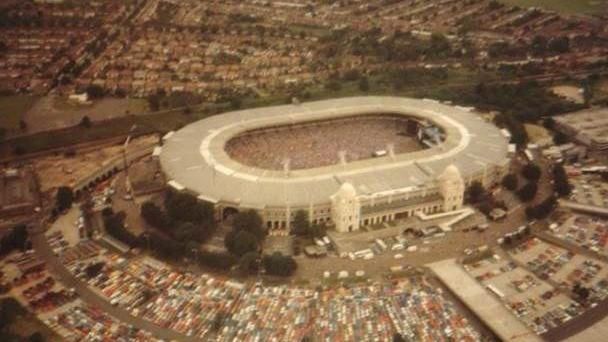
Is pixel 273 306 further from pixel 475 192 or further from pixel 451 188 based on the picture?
pixel 475 192

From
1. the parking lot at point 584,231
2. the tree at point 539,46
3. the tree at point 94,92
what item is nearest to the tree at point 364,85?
the tree at point 539,46

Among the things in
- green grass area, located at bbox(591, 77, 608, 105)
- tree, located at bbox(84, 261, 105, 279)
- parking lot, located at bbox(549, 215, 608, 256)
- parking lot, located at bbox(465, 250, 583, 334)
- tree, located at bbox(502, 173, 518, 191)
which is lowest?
tree, located at bbox(84, 261, 105, 279)

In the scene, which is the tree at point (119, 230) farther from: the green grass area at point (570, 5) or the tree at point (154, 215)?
the green grass area at point (570, 5)

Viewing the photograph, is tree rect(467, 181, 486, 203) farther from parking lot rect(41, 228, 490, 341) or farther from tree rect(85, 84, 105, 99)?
tree rect(85, 84, 105, 99)

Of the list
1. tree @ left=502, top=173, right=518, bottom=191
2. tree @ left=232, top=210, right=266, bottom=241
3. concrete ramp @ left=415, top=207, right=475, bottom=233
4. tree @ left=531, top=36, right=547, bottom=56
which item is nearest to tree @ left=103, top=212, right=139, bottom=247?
tree @ left=232, top=210, right=266, bottom=241

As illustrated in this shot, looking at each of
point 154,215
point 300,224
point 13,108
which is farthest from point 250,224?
point 13,108

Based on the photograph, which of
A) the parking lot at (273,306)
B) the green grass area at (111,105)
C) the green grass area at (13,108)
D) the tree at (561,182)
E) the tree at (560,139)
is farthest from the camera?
the green grass area at (111,105)
